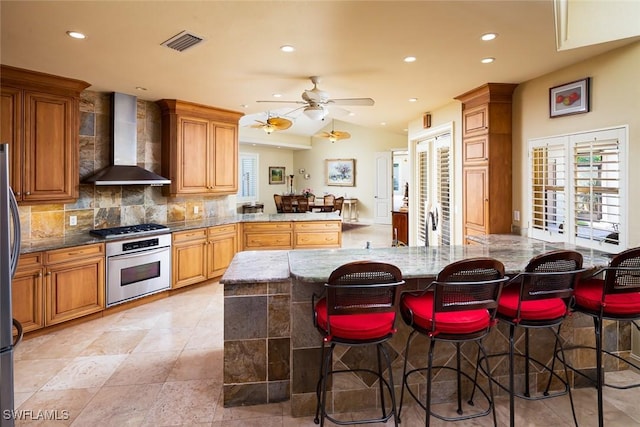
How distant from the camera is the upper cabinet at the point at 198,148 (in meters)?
5.01

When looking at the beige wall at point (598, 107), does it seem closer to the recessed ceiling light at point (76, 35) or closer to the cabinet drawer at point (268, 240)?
the cabinet drawer at point (268, 240)

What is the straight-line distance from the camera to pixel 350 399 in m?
2.39

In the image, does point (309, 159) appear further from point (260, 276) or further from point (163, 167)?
point (260, 276)

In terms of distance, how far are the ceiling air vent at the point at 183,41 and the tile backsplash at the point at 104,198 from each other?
6.99 ft

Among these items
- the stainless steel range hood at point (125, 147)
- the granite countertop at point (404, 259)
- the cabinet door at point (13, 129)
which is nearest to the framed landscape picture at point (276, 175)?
the stainless steel range hood at point (125, 147)

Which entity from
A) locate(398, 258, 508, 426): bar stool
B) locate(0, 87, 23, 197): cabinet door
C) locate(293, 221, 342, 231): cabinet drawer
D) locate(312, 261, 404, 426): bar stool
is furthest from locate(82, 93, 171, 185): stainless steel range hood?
locate(398, 258, 508, 426): bar stool

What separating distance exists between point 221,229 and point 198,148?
3.97 feet

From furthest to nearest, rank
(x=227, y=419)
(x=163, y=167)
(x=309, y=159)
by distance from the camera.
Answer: (x=309, y=159) < (x=163, y=167) < (x=227, y=419)

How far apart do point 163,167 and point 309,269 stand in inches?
145

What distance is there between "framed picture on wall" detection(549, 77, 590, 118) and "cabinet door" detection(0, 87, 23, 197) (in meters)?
5.10

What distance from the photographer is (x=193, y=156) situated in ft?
17.2

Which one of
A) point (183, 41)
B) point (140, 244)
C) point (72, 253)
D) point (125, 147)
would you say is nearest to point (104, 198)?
point (125, 147)

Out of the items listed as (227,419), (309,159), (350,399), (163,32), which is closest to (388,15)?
(163,32)

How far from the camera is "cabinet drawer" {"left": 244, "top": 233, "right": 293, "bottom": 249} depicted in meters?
5.74
